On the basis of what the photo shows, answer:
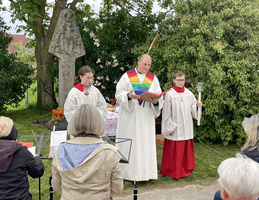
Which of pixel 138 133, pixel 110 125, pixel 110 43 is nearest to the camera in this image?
pixel 138 133

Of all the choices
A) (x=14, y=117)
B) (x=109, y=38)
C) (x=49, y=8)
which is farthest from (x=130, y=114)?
(x=49, y=8)

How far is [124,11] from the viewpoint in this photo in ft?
40.0

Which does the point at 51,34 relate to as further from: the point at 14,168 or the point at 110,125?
the point at 14,168

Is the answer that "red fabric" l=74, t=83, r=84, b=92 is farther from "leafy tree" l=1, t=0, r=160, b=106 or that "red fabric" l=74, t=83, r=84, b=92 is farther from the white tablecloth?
"leafy tree" l=1, t=0, r=160, b=106

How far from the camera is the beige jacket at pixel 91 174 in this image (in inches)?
101

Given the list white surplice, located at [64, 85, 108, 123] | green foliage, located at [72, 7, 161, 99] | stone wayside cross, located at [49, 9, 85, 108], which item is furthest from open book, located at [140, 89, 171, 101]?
green foliage, located at [72, 7, 161, 99]

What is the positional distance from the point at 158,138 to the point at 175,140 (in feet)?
6.79

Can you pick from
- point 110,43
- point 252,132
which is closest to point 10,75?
point 110,43

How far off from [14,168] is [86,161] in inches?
31.7

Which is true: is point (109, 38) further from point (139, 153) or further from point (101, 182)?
point (101, 182)

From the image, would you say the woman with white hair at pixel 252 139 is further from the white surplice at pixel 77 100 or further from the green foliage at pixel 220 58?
the green foliage at pixel 220 58

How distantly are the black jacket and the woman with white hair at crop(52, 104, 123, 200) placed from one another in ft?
1.21

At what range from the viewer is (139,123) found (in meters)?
5.43

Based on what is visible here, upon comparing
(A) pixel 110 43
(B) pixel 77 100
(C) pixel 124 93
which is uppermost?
(A) pixel 110 43
